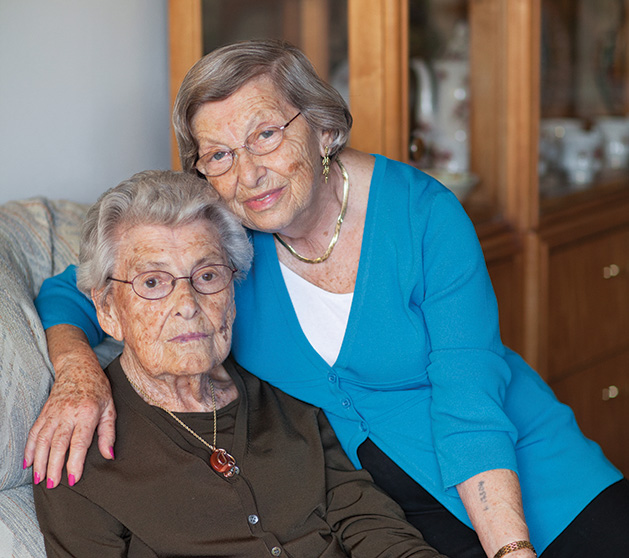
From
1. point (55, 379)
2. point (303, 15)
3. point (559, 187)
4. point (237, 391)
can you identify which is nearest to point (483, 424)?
point (237, 391)

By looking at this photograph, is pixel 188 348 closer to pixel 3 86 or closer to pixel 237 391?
pixel 237 391

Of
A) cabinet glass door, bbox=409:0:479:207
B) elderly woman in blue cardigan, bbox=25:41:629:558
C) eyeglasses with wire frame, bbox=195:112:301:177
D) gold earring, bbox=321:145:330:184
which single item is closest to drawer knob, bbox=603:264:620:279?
cabinet glass door, bbox=409:0:479:207

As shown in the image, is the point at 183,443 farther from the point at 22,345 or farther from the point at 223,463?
the point at 22,345

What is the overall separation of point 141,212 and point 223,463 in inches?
17.6

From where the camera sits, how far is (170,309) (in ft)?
4.33

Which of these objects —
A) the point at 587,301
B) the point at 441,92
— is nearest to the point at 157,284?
the point at 441,92

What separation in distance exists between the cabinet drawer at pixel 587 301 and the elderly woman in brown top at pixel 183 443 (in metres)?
1.43

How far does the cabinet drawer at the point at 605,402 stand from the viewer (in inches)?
111

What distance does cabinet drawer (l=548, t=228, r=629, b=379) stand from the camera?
2.69 metres

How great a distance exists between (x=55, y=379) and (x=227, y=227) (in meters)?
0.39

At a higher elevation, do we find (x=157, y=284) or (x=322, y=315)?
(x=157, y=284)

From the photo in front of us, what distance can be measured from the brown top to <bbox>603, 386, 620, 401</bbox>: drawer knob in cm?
174

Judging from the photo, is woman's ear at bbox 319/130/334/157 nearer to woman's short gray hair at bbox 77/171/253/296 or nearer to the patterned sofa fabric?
woman's short gray hair at bbox 77/171/253/296

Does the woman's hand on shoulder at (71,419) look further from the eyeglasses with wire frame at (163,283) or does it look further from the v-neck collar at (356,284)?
the v-neck collar at (356,284)
